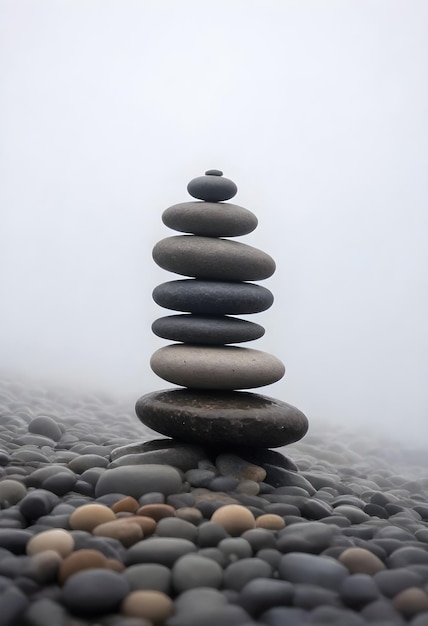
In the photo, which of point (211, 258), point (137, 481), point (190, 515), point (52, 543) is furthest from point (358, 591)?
point (211, 258)

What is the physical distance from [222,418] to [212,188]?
1096 millimetres

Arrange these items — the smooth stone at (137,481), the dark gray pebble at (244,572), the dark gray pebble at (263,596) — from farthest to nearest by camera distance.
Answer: the smooth stone at (137,481)
the dark gray pebble at (244,572)
the dark gray pebble at (263,596)

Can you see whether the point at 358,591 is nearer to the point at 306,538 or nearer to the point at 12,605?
the point at 306,538

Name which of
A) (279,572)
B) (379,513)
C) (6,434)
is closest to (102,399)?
(6,434)

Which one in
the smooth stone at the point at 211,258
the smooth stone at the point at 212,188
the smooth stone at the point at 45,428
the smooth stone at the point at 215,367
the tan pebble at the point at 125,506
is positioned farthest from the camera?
the smooth stone at the point at 45,428

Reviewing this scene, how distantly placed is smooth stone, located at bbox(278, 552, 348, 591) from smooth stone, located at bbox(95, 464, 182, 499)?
2.22 ft

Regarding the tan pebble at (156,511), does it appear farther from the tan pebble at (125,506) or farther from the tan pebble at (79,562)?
the tan pebble at (79,562)

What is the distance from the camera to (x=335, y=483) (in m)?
3.35

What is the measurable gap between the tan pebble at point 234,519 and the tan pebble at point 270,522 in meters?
0.04

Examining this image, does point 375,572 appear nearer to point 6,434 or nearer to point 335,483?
point 335,483

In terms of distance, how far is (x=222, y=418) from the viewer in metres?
2.99

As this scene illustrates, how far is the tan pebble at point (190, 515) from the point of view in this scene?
7.70 feet

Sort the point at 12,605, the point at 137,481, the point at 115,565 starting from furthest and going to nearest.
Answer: the point at 137,481 < the point at 115,565 < the point at 12,605

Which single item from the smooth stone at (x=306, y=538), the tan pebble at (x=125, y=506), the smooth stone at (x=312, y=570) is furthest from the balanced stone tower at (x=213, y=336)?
the smooth stone at (x=312, y=570)
